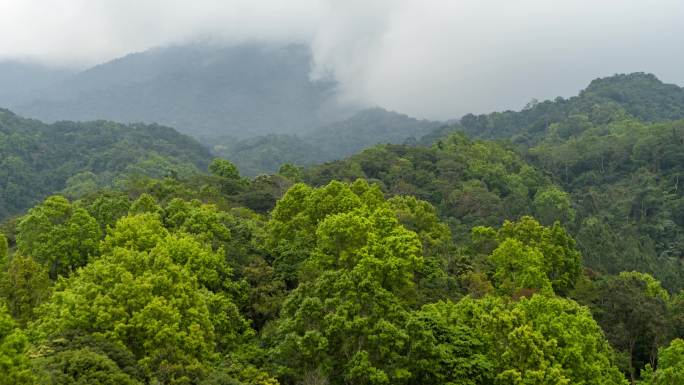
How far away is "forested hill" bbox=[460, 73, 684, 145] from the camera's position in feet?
503

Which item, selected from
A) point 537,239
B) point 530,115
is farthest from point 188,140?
point 537,239

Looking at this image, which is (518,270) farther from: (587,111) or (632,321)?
(587,111)

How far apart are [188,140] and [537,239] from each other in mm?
158422

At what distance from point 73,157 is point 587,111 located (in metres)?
126

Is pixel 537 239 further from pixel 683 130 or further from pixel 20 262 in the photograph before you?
pixel 683 130

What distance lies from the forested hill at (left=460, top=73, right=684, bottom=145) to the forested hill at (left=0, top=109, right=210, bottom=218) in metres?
82.8

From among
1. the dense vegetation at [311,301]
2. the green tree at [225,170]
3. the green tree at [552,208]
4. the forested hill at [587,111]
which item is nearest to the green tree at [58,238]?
the dense vegetation at [311,301]

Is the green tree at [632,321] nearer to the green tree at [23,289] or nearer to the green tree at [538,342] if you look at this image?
the green tree at [538,342]

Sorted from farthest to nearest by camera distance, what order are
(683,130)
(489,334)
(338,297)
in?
1. (683,130)
2. (489,334)
3. (338,297)

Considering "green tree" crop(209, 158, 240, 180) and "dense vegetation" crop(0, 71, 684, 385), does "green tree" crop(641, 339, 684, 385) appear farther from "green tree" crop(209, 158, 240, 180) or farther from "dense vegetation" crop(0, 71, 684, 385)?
"green tree" crop(209, 158, 240, 180)

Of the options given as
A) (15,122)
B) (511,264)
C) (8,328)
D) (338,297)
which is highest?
(15,122)

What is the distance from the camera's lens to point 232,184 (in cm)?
7138

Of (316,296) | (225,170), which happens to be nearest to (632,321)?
(316,296)

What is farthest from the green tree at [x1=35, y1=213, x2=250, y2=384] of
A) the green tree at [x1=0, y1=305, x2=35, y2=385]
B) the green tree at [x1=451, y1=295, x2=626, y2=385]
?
the green tree at [x1=451, y1=295, x2=626, y2=385]
